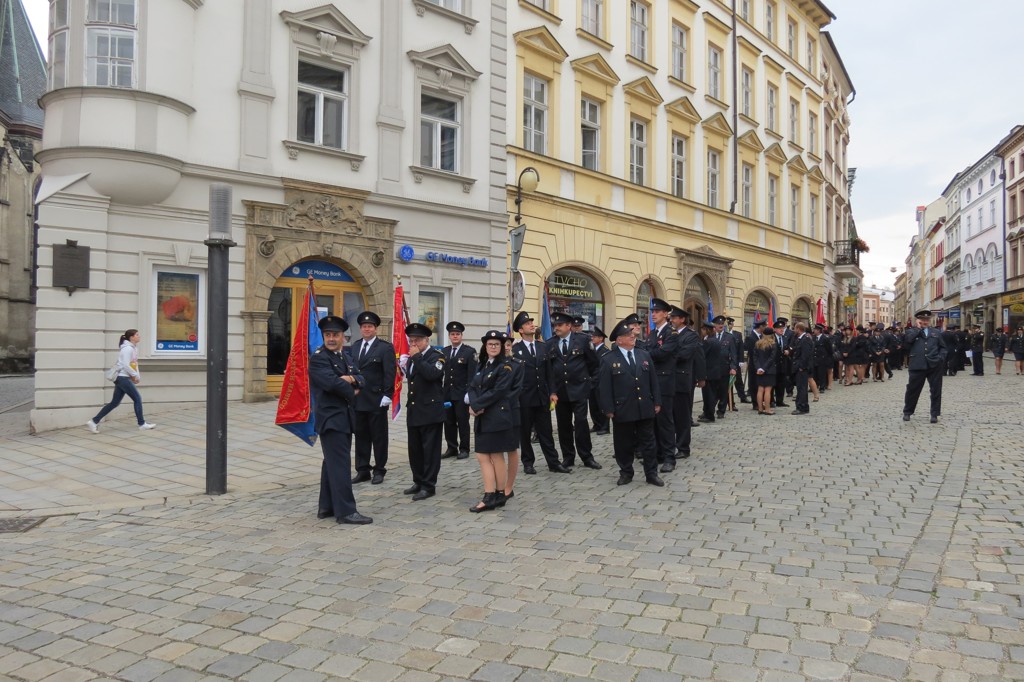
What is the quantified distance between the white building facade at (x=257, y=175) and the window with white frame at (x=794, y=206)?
63.2 ft

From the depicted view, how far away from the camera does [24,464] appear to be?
9406mm

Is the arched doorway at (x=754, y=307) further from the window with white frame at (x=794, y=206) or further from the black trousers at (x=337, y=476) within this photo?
the black trousers at (x=337, y=476)

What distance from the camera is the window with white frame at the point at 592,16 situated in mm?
20770

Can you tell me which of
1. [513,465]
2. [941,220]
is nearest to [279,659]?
[513,465]

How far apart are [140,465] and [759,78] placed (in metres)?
27.2

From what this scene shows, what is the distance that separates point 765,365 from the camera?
14.6 m

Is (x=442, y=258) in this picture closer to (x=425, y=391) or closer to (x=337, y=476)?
(x=425, y=391)

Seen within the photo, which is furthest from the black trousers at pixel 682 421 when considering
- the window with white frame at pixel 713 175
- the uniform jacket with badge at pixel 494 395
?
the window with white frame at pixel 713 175

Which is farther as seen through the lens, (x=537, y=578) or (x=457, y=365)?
(x=457, y=365)

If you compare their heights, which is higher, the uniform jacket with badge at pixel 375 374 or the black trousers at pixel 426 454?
the uniform jacket with badge at pixel 375 374

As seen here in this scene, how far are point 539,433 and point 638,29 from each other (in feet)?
57.5

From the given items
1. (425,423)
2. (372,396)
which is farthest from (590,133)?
(425,423)

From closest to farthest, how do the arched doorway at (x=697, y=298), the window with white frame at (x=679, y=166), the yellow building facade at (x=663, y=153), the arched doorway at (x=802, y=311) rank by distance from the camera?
the yellow building facade at (x=663, y=153) < the window with white frame at (x=679, y=166) < the arched doorway at (x=697, y=298) < the arched doorway at (x=802, y=311)

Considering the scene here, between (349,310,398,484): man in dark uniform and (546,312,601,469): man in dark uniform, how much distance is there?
6.92 feet
